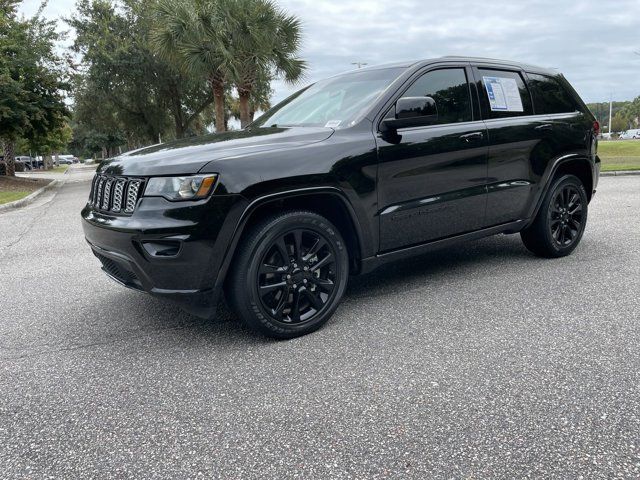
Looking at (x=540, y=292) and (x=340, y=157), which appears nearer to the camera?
(x=340, y=157)

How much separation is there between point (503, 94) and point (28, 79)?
22.1 m

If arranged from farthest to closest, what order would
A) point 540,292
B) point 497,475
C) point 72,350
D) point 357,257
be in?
1. point 540,292
2. point 357,257
3. point 72,350
4. point 497,475

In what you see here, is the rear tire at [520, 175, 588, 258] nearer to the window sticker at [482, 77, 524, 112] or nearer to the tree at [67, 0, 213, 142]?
the window sticker at [482, 77, 524, 112]

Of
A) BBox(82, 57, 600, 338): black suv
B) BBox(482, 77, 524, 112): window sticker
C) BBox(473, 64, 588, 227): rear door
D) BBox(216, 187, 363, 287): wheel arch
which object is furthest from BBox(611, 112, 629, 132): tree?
BBox(216, 187, 363, 287): wheel arch

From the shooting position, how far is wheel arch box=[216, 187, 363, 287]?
10.2 ft

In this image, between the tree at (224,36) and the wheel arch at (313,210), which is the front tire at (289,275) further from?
the tree at (224,36)

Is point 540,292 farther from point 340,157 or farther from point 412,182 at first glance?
point 340,157

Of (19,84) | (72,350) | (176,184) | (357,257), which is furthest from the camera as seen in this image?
(19,84)

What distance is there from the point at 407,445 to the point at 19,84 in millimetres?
21909

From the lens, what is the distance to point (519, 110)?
4633 millimetres

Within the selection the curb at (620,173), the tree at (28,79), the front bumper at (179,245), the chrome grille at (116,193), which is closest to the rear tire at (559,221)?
the front bumper at (179,245)

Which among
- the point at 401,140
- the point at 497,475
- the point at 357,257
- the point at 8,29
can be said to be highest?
the point at 8,29

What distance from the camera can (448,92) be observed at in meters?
4.18

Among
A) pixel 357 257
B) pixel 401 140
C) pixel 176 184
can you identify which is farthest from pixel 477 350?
pixel 176 184
